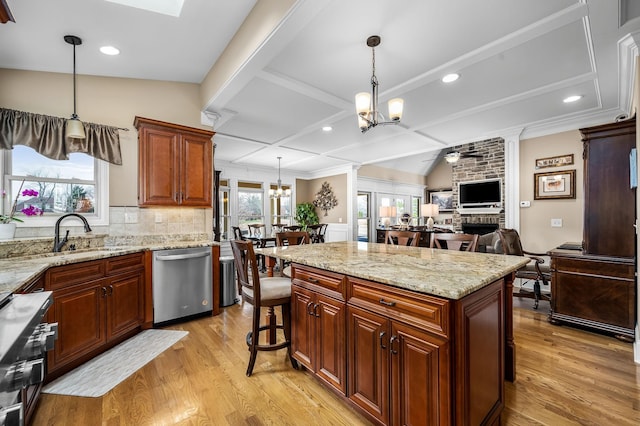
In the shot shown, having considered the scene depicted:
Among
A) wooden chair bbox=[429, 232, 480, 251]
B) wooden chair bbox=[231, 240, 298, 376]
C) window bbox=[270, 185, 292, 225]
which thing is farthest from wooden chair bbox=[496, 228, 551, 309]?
window bbox=[270, 185, 292, 225]

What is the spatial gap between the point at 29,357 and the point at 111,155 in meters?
2.86

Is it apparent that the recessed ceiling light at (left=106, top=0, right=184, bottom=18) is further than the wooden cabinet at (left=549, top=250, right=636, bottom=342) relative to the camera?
No

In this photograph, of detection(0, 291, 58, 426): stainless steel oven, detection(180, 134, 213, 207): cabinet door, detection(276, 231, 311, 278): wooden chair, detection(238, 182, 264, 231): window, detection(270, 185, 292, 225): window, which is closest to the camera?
detection(0, 291, 58, 426): stainless steel oven

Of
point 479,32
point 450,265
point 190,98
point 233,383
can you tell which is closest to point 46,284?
point 233,383

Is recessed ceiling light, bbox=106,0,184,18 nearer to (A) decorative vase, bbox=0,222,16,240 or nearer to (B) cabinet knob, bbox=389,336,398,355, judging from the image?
(A) decorative vase, bbox=0,222,16,240

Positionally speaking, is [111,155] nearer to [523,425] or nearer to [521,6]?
[521,6]

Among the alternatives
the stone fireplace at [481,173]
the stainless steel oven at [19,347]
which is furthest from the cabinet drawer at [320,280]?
the stone fireplace at [481,173]

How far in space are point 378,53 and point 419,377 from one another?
8.81 feet

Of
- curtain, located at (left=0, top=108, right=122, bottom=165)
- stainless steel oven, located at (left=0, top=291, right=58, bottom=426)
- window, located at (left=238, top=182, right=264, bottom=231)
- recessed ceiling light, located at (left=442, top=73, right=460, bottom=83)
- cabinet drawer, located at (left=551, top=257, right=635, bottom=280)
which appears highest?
recessed ceiling light, located at (left=442, top=73, right=460, bottom=83)

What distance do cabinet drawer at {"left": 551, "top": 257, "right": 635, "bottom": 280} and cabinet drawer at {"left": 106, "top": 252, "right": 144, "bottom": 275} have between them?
4550 millimetres

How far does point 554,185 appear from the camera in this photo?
4.62m

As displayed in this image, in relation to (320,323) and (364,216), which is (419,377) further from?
(364,216)

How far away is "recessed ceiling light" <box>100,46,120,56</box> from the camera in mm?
2609

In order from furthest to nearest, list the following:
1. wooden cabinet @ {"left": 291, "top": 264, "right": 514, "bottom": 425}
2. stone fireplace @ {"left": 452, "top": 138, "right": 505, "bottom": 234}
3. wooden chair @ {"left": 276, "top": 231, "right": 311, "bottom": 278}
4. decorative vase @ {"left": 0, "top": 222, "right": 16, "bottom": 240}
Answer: stone fireplace @ {"left": 452, "top": 138, "right": 505, "bottom": 234}
wooden chair @ {"left": 276, "top": 231, "right": 311, "bottom": 278}
decorative vase @ {"left": 0, "top": 222, "right": 16, "bottom": 240}
wooden cabinet @ {"left": 291, "top": 264, "right": 514, "bottom": 425}
